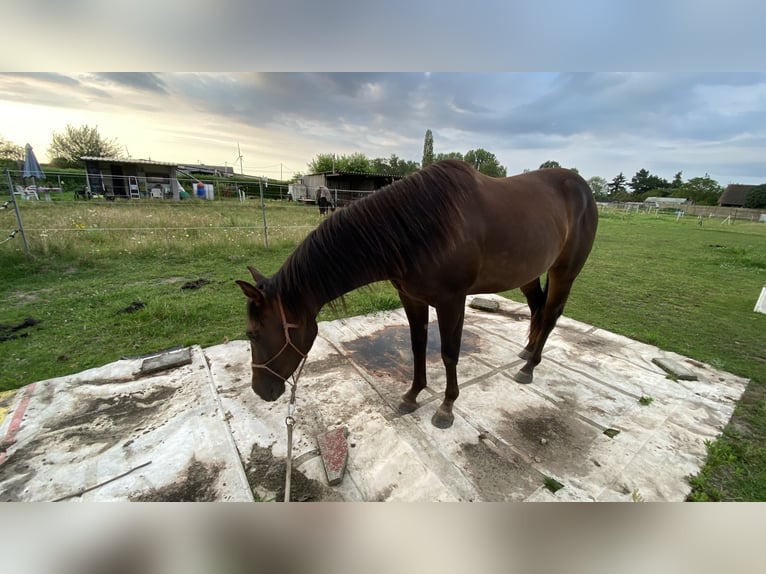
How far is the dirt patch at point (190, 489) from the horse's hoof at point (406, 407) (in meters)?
1.24

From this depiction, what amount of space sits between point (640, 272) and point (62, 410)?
32.5ft

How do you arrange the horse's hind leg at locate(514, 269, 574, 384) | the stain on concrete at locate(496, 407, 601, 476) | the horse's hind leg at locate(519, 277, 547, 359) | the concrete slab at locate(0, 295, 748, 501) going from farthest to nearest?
the horse's hind leg at locate(519, 277, 547, 359), the horse's hind leg at locate(514, 269, 574, 384), the stain on concrete at locate(496, 407, 601, 476), the concrete slab at locate(0, 295, 748, 501)

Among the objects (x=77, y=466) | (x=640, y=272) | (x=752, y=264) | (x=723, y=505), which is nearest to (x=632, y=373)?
(x=723, y=505)

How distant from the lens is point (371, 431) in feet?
6.82

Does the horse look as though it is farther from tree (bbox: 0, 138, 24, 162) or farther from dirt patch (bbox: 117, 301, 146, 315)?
dirt patch (bbox: 117, 301, 146, 315)

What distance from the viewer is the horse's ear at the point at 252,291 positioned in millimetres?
1557

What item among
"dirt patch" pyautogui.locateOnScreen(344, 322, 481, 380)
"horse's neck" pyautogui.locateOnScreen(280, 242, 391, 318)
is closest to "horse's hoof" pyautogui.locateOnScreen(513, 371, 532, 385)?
"dirt patch" pyautogui.locateOnScreen(344, 322, 481, 380)

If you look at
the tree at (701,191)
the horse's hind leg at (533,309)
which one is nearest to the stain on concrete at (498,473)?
the horse's hind leg at (533,309)

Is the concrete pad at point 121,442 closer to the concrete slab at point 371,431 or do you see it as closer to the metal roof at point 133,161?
the concrete slab at point 371,431

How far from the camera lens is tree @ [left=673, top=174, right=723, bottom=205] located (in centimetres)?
2855

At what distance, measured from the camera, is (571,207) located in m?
2.73

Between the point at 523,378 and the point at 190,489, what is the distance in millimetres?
2561

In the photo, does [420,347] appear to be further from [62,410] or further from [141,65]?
[62,410]

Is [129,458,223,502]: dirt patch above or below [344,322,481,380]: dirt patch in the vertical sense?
below
